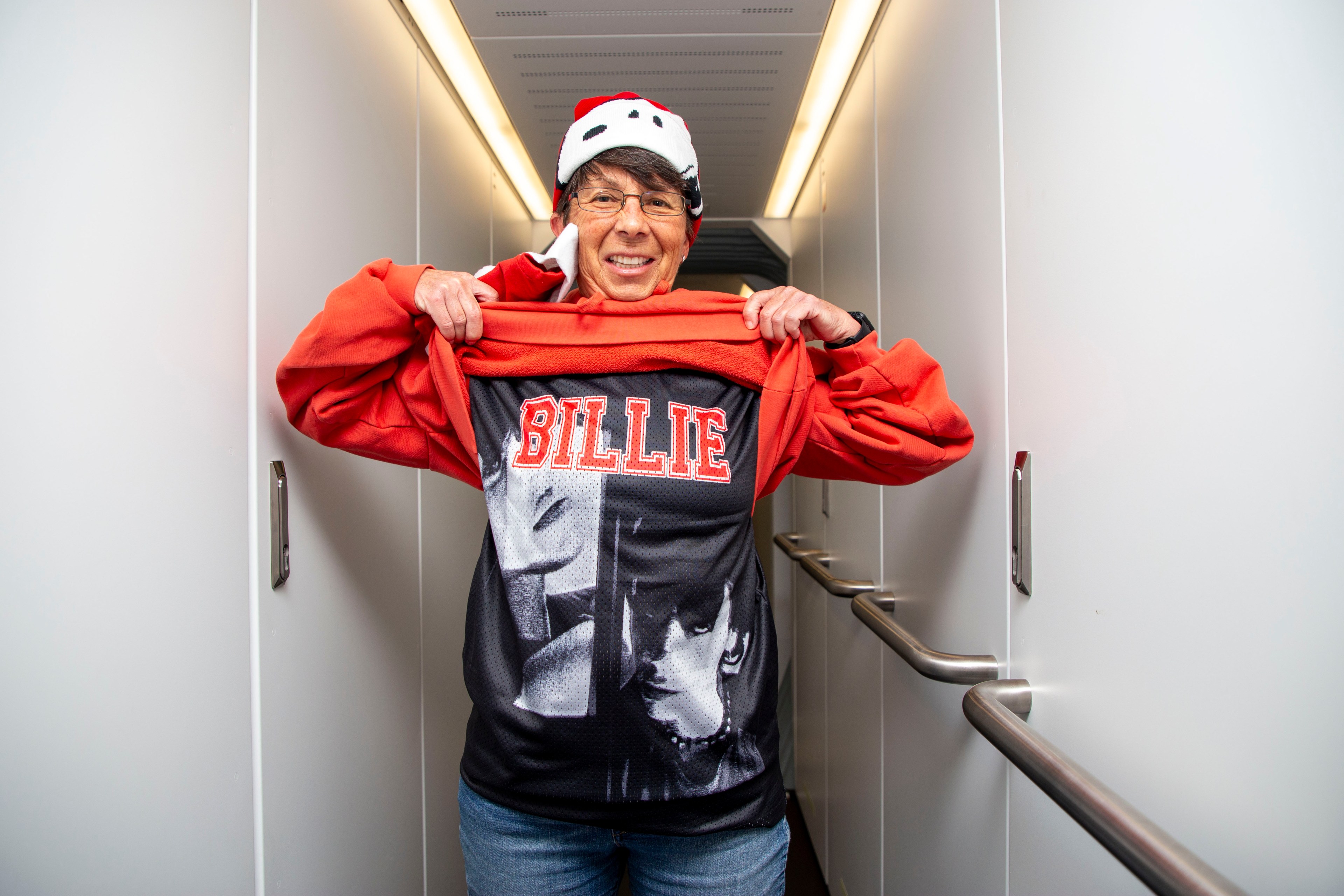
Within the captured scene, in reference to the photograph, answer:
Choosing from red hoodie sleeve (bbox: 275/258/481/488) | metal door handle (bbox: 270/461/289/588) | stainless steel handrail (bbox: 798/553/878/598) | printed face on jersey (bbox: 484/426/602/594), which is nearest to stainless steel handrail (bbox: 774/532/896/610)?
stainless steel handrail (bbox: 798/553/878/598)

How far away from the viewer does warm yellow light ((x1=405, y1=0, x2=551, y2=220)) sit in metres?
1.35

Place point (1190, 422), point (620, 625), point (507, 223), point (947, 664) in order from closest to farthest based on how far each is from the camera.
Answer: point (1190, 422)
point (620, 625)
point (947, 664)
point (507, 223)

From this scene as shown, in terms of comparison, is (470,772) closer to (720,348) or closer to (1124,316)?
(720,348)

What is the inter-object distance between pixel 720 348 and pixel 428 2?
1.09m

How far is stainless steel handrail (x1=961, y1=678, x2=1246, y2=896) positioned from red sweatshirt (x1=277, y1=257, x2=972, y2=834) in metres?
0.25

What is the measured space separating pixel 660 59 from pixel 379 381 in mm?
1132

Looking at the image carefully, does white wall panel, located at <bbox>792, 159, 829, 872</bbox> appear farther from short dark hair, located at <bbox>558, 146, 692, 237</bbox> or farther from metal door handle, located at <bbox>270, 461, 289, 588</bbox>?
metal door handle, located at <bbox>270, 461, 289, 588</bbox>

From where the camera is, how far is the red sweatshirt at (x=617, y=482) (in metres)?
0.74

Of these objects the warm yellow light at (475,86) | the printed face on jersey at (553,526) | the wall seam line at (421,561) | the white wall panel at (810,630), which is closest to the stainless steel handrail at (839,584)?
the white wall panel at (810,630)

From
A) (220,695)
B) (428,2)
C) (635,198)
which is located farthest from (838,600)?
(428,2)

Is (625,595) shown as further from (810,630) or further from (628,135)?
(810,630)

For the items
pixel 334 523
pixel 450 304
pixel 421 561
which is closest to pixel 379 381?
pixel 450 304

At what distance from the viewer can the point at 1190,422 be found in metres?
0.52

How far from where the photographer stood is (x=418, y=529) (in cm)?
136
